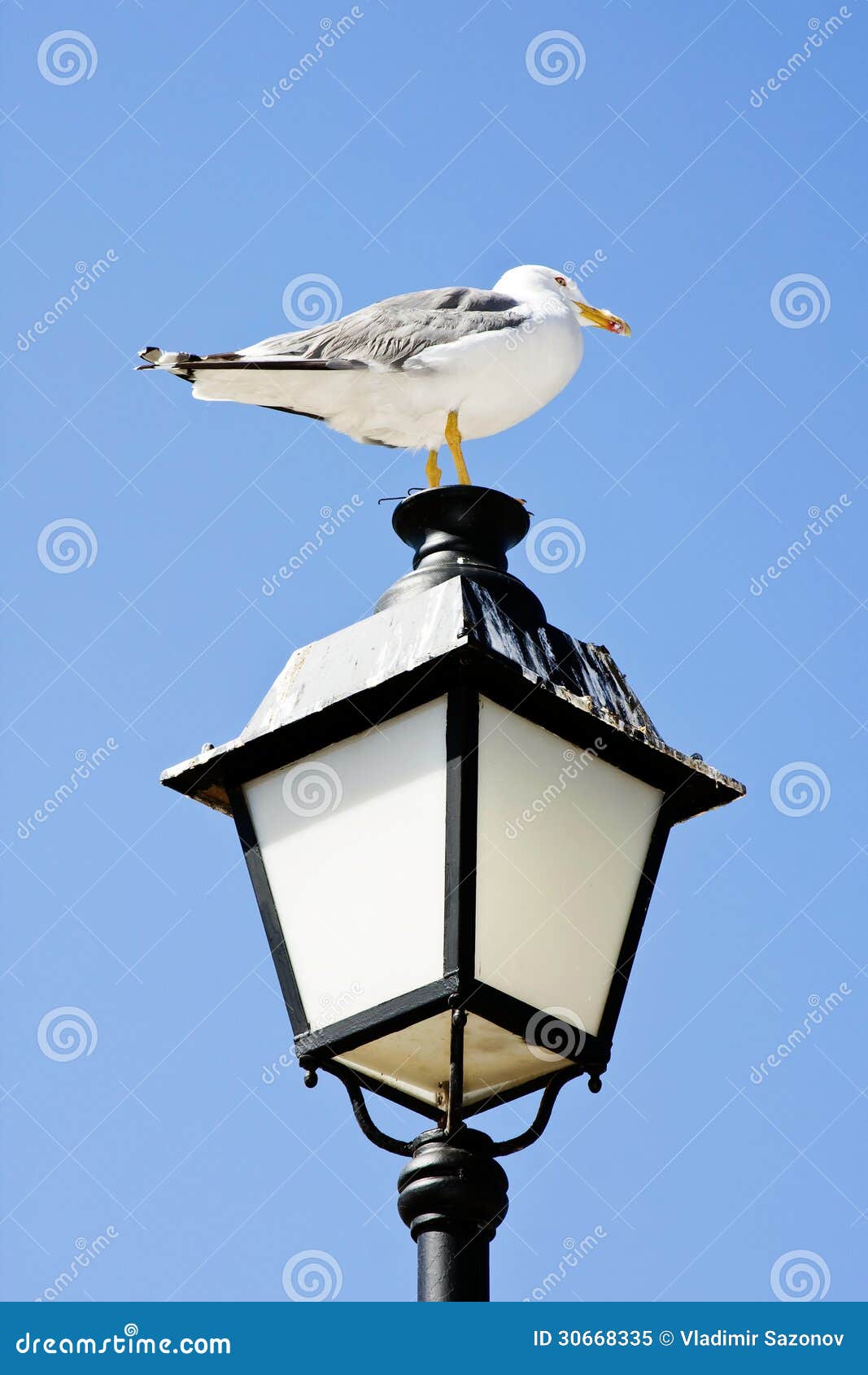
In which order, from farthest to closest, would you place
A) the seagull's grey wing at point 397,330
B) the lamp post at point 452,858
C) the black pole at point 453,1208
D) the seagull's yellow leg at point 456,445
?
1. the seagull's grey wing at point 397,330
2. the seagull's yellow leg at point 456,445
3. the lamp post at point 452,858
4. the black pole at point 453,1208

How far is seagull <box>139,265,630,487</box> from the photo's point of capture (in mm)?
5516

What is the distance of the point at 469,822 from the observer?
10.7 feet

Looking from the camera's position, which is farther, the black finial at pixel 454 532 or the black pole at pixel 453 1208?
the black finial at pixel 454 532

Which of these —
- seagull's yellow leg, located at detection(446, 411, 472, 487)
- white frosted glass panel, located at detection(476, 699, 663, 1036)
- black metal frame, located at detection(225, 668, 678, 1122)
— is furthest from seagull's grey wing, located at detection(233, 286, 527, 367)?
white frosted glass panel, located at detection(476, 699, 663, 1036)

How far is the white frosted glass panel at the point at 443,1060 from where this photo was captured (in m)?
3.25

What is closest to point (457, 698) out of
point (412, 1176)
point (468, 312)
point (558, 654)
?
point (558, 654)

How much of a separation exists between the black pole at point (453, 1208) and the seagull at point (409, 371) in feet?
8.47

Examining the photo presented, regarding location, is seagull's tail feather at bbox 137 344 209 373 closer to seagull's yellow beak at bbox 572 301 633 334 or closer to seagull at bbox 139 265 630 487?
seagull at bbox 139 265 630 487

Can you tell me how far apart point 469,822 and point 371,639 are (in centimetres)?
60

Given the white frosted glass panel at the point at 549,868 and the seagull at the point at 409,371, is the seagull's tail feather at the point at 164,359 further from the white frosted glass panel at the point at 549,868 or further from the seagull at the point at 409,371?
the white frosted glass panel at the point at 549,868

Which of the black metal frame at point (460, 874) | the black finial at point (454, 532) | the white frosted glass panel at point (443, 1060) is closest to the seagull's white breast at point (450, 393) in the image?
the black finial at point (454, 532)

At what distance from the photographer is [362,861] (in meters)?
3.42

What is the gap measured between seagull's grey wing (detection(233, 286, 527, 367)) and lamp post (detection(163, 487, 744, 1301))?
2.07 meters

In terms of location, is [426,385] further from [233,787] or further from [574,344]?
[233,787]
